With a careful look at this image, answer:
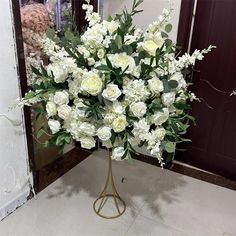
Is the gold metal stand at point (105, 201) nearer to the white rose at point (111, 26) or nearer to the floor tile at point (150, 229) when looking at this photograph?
the floor tile at point (150, 229)

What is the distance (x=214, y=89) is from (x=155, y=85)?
1.07m

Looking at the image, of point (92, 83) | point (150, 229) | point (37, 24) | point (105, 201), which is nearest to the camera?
point (92, 83)

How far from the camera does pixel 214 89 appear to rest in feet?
7.09

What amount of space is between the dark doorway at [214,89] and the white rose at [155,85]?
93 cm

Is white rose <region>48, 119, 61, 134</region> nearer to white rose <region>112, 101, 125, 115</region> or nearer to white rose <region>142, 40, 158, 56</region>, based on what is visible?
white rose <region>112, 101, 125, 115</region>

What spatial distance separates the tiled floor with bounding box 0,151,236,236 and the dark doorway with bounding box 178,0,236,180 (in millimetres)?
262

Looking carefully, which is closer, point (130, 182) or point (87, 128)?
point (87, 128)

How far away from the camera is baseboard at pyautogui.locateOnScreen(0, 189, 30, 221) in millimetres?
1780

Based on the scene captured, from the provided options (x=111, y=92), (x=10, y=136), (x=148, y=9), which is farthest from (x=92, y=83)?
(x=148, y=9)

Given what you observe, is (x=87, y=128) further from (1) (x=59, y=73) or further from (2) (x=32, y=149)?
(2) (x=32, y=149)

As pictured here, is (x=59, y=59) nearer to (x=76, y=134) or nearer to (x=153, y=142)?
(x=76, y=134)

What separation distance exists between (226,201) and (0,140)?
1593 mm

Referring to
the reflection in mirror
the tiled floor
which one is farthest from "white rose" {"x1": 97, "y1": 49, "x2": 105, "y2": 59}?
the tiled floor

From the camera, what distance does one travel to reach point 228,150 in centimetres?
228
